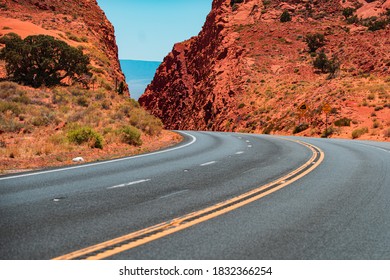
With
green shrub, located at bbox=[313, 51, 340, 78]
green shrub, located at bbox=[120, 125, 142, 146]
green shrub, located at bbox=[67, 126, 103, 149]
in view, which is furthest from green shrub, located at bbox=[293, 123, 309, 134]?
green shrub, located at bbox=[67, 126, 103, 149]

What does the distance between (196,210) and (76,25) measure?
61.8 metres

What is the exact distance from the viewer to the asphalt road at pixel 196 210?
16.0 feet

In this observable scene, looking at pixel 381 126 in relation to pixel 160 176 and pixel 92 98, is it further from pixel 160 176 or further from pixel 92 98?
A: pixel 160 176

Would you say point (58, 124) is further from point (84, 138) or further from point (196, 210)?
point (196, 210)

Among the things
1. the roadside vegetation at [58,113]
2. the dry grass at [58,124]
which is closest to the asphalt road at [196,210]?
the dry grass at [58,124]

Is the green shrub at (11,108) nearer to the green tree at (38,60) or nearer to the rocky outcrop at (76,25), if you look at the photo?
the green tree at (38,60)

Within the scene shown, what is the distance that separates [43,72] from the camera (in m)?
36.8

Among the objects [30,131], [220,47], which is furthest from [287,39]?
[30,131]

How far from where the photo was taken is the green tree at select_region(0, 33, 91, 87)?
35625 mm

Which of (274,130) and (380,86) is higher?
(380,86)

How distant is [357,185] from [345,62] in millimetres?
56576

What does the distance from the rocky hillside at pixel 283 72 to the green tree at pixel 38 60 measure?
2337 cm

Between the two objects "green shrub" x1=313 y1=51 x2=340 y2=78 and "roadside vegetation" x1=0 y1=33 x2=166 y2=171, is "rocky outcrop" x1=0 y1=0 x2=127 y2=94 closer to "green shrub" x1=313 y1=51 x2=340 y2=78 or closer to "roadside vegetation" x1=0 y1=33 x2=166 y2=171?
"roadside vegetation" x1=0 y1=33 x2=166 y2=171

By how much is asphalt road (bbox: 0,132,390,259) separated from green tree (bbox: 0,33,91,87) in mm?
27151
